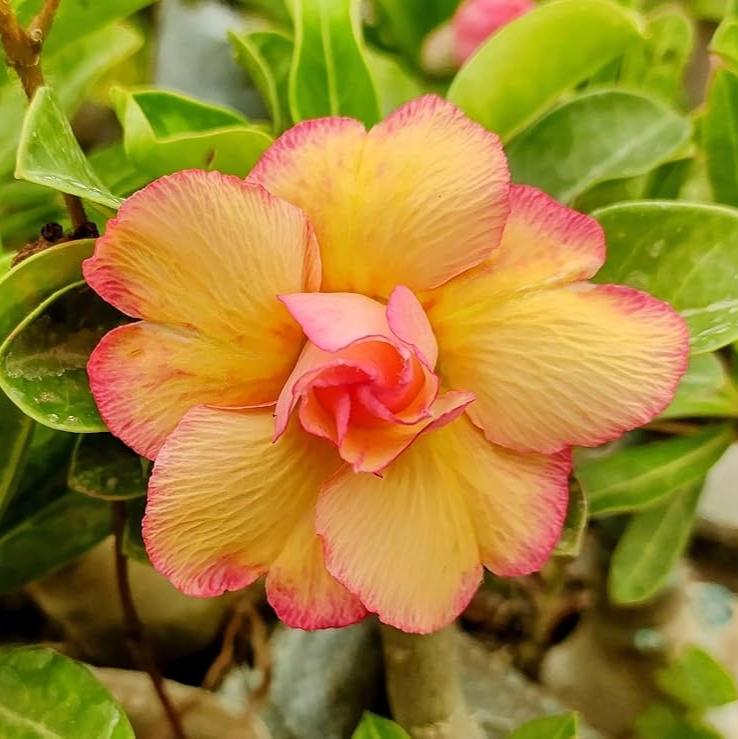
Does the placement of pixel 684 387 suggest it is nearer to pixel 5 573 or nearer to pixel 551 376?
pixel 551 376

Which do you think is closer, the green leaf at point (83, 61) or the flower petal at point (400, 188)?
the flower petal at point (400, 188)

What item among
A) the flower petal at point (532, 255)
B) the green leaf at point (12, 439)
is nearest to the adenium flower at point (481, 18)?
the flower petal at point (532, 255)

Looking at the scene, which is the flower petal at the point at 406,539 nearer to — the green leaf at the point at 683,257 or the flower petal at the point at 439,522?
the flower petal at the point at 439,522

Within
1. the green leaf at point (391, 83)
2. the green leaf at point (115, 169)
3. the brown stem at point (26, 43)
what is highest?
the brown stem at point (26, 43)

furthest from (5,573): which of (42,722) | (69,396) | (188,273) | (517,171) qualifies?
(517,171)

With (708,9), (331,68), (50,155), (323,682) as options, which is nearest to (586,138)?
(331,68)

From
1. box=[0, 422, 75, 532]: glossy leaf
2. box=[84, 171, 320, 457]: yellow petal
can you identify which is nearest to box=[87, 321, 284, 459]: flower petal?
box=[84, 171, 320, 457]: yellow petal

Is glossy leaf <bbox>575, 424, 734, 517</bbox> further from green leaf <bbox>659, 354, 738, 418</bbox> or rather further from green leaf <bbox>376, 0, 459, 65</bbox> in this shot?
green leaf <bbox>376, 0, 459, 65</bbox>
